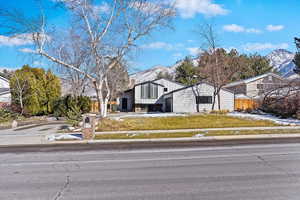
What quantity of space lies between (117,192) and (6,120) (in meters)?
23.4

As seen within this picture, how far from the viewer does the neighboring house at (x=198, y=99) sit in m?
38.8

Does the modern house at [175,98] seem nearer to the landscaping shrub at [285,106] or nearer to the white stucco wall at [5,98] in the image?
the landscaping shrub at [285,106]

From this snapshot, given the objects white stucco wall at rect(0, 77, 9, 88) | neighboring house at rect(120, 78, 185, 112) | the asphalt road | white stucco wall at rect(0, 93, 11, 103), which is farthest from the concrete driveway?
neighboring house at rect(120, 78, 185, 112)

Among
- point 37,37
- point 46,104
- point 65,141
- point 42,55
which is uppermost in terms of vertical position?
point 37,37

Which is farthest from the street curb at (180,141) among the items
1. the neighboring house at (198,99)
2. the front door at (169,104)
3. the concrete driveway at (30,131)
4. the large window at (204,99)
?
the front door at (169,104)

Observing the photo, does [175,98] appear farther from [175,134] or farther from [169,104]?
[175,134]

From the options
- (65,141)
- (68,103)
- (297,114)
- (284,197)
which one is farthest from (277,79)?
(284,197)

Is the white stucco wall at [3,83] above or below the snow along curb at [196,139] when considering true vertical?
above

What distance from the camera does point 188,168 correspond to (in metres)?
6.86

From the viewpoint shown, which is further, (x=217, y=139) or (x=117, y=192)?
(x=217, y=139)

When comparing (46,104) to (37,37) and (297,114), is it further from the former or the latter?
(297,114)

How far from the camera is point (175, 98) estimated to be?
127ft

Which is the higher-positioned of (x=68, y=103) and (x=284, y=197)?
(x=68, y=103)

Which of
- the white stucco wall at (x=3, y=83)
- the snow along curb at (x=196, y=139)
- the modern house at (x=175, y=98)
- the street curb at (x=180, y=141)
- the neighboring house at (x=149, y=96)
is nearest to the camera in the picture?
the street curb at (x=180, y=141)
